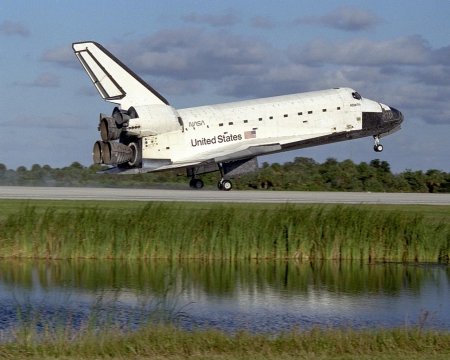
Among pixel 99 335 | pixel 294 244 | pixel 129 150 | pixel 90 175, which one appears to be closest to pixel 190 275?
pixel 294 244

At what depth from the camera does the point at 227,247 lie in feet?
56.2

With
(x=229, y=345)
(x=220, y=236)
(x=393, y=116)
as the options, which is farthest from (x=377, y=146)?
(x=229, y=345)

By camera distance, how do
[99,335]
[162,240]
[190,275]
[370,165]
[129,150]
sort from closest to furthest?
[99,335] < [190,275] < [162,240] < [129,150] < [370,165]

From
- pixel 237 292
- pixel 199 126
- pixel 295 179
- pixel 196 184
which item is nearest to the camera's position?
pixel 237 292

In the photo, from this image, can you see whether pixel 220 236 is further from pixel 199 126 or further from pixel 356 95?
pixel 356 95

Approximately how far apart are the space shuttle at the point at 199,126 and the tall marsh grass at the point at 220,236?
13.3 metres

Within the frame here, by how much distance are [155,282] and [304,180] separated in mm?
26240

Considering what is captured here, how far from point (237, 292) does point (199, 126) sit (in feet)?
59.2

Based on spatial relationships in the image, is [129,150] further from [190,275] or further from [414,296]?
[414,296]

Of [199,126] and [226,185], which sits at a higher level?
Result: [199,126]

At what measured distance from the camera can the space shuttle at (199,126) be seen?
101 ft

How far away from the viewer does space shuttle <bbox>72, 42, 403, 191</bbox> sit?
101ft

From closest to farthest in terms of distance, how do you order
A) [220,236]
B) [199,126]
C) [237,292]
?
[237,292]
[220,236]
[199,126]

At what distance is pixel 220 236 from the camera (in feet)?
56.5
